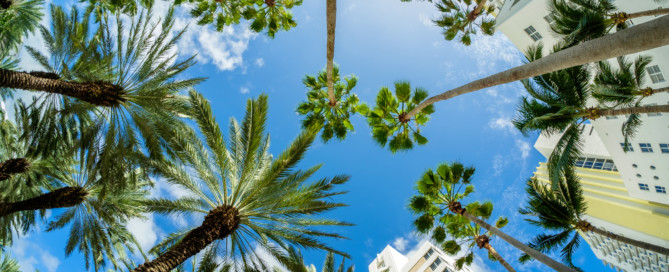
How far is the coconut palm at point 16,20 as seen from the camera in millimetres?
Result: 11516

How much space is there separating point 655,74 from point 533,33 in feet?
22.9

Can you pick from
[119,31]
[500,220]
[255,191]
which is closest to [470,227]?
[500,220]

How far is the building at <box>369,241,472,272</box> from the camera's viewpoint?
2954cm

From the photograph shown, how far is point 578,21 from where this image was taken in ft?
31.4

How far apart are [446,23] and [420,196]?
824cm

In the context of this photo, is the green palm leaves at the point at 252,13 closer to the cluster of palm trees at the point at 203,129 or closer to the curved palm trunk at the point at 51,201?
the cluster of palm trees at the point at 203,129

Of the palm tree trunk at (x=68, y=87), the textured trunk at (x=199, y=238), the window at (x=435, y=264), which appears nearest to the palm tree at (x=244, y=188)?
the textured trunk at (x=199, y=238)

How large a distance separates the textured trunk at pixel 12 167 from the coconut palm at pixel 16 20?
16.5ft

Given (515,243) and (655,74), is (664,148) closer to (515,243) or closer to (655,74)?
(655,74)

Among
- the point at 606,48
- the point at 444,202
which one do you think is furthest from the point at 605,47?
the point at 444,202

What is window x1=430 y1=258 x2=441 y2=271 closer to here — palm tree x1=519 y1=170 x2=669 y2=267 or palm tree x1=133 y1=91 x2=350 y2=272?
palm tree x1=519 y1=170 x2=669 y2=267

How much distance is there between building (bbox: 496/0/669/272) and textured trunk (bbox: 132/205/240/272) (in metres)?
14.9

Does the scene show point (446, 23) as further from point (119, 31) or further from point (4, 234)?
point (4, 234)

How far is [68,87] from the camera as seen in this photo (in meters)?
Result: 8.04
